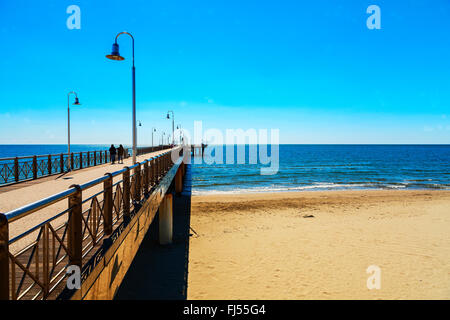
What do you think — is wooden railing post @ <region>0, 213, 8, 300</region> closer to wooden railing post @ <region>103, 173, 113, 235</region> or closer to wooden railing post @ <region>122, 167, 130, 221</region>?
wooden railing post @ <region>103, 173, 113, 235</region>

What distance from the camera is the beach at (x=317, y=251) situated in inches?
330

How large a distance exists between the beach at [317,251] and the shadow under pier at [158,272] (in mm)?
342

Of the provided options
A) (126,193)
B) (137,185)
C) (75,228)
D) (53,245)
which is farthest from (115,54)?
(53,245)

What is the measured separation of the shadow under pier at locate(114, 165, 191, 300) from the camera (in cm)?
815

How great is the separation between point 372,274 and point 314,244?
3028 mm

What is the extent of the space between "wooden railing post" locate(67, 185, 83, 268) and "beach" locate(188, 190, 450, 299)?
17.3 feet

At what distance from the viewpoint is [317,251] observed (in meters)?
11.2

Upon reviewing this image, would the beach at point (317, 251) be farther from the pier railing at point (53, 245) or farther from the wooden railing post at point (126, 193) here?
the pier railing at point (53, 245)

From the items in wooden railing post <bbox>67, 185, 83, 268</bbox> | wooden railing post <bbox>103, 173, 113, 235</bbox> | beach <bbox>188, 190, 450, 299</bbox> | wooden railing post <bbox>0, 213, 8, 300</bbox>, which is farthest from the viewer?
beach <bbox>188, 190, 450, 299</bbox>

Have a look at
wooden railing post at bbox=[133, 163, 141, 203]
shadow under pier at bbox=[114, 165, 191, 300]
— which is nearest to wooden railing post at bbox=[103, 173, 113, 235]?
wooden railing post at bbox=[133, 163, 141, 203]
